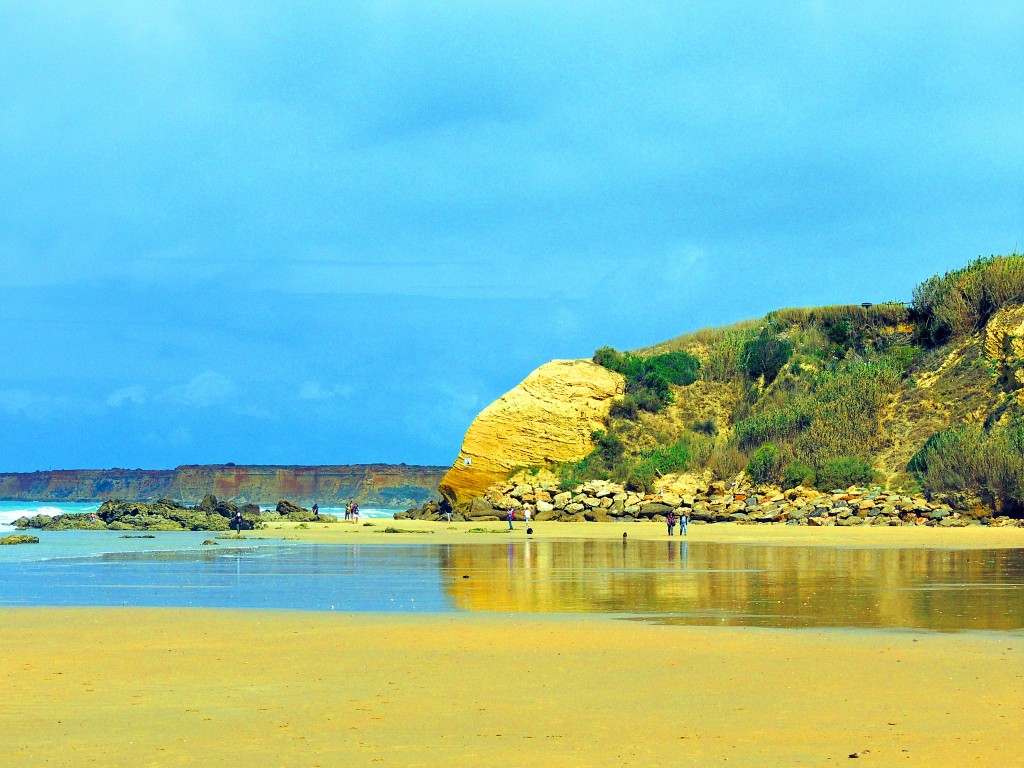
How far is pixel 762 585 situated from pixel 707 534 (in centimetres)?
1750

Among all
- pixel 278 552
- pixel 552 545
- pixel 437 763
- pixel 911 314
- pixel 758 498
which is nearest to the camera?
pixel 437 763

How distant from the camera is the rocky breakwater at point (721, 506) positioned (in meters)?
38.2

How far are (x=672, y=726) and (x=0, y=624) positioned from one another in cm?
901

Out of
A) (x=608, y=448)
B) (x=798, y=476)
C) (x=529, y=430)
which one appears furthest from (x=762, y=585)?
(x=529, y=430)

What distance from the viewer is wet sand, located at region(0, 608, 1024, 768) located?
23.7ft

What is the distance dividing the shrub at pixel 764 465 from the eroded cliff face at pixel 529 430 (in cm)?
982

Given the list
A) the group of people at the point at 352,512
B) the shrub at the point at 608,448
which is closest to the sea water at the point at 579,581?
the group of people at the point at 352,512

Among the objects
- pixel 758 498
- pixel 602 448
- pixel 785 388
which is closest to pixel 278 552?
pixel 758 498

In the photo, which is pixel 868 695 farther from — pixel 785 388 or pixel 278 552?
pixel 785 388

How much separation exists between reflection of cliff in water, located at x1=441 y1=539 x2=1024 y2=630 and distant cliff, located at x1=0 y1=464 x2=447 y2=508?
279ft

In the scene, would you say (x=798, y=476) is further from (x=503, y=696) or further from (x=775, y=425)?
(x=503, y=696)

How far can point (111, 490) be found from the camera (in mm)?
121250

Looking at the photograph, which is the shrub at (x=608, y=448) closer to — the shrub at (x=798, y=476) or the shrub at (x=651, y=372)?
the shrub at (x=651, y=372)

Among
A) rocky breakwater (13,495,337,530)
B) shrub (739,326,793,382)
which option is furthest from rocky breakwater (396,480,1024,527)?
shrub (739,326,793,382)
